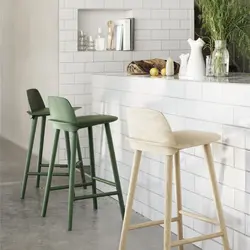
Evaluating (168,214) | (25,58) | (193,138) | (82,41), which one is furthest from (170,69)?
(25,58)

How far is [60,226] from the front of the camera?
4598 mm

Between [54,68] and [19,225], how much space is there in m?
2.66

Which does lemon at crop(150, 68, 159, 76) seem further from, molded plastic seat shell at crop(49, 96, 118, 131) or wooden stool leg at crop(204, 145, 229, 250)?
wooden stool leg at crop(204, 145, 229, 250)

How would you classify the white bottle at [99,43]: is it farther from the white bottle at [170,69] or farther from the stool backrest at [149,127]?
the stool backrest at [149,127]

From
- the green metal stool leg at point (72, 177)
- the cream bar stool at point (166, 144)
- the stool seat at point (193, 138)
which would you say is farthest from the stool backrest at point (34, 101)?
the stool seat at point (193, 138)

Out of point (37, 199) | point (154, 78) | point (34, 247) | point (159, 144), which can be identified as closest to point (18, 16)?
point (37, 199)

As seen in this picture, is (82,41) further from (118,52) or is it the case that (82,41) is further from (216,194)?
(216,194)

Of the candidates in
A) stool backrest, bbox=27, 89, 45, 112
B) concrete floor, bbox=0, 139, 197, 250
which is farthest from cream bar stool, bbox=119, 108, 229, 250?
stool backrest, bbox=27, 89, 45, 112

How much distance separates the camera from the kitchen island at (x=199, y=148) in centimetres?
359

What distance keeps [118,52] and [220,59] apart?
2.71m

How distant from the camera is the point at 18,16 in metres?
8.29

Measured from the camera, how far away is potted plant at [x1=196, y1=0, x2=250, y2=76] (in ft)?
14.1

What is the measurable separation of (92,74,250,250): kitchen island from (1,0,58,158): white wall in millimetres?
1899

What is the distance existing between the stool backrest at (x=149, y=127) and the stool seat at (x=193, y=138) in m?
0.07
